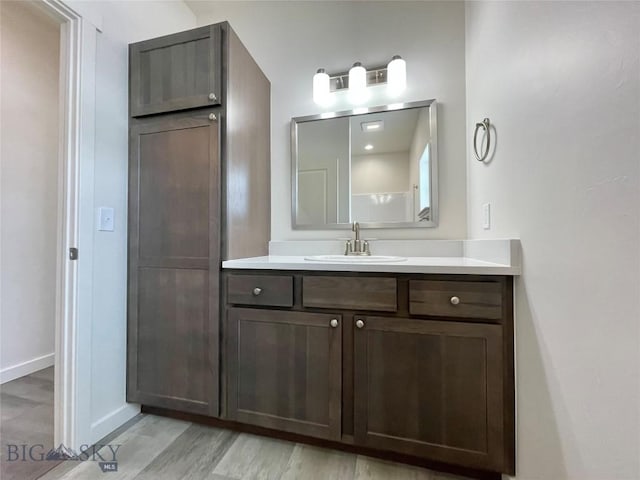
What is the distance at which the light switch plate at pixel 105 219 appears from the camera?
138 centimetres

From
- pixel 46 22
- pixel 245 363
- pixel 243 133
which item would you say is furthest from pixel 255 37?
pixel 245 363

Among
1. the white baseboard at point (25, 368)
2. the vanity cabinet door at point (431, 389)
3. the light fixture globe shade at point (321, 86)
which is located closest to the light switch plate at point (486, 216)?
the vanity cabinet door at point (431, 389)

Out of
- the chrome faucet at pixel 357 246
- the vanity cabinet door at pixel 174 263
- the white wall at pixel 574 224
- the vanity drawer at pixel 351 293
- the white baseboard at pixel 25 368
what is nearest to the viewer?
the white wall at pixel 574 224

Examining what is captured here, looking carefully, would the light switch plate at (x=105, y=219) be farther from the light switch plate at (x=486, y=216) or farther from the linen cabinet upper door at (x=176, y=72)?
the light switch plate at (x=486, y=216)

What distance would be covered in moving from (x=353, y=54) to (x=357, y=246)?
1267mm

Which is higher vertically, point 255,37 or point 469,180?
point 255,37

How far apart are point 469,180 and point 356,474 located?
1.57m

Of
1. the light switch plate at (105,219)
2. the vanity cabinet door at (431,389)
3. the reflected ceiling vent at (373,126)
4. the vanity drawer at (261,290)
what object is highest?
the reflected ceiling vent at (373,126)

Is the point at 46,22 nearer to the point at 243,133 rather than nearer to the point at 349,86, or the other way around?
the point at 243,133

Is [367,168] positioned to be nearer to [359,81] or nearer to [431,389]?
[359,81]

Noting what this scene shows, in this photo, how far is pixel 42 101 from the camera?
2.21 meters

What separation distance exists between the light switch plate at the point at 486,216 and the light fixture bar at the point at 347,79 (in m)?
1.02

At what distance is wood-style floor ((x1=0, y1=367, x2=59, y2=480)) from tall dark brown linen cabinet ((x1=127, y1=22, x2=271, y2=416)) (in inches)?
15.4

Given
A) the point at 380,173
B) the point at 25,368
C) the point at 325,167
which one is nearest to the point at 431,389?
the point at 380,173
